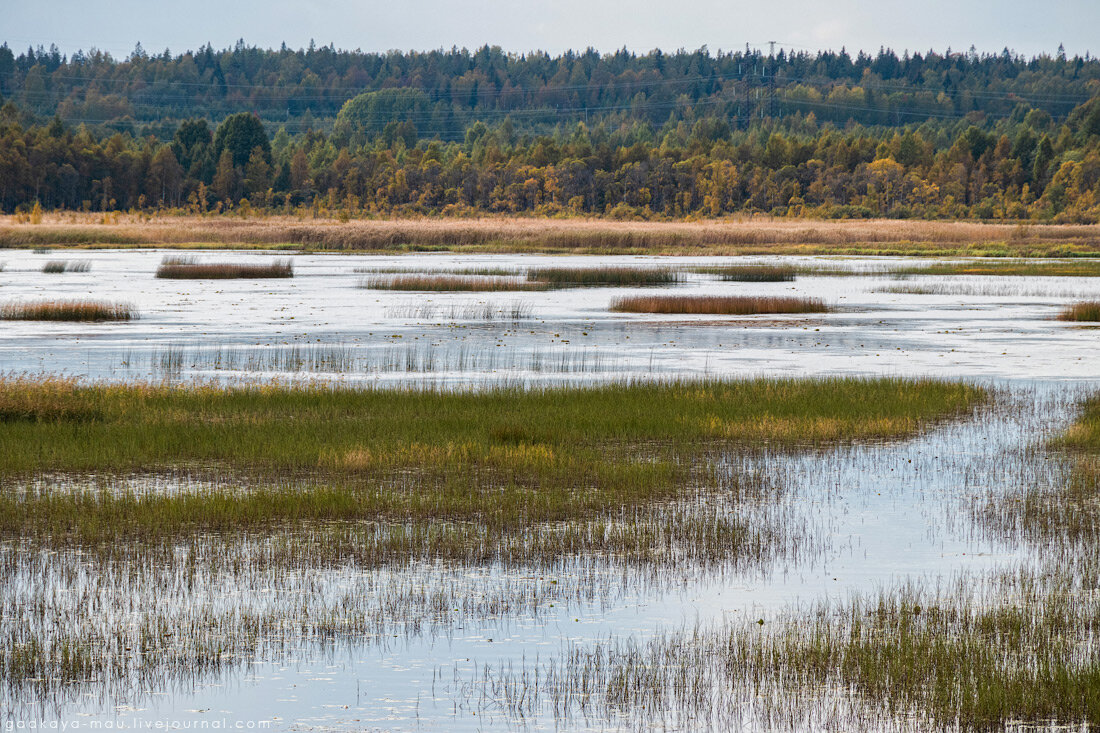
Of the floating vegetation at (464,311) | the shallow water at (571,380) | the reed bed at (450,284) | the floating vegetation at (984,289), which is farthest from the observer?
the floating vegetation at (984,289)

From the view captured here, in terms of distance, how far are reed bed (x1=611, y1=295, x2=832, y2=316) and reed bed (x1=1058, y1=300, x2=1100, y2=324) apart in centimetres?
736

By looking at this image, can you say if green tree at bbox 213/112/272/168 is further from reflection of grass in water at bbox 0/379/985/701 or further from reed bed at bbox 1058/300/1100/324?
reflection of grass in water at bbox 0/379/985/701

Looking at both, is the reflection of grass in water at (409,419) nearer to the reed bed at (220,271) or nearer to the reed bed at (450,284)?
the reed bed at (450,284)

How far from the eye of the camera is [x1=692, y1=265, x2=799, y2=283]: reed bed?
56969 millimetres

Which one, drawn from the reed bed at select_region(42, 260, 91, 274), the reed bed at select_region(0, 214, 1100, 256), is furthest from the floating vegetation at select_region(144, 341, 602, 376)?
the reed bed at select_region(0, 214, 1100, 256)

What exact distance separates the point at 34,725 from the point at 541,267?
58017mm

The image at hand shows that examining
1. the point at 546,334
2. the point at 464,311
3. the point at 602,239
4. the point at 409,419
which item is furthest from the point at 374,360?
the point at 602,239

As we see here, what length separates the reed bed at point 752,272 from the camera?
57.0 metres

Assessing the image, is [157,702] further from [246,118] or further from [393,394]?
[246,118]

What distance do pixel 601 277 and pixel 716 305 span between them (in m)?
15.8

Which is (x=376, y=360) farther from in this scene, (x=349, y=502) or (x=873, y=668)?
(x=873, y=668)

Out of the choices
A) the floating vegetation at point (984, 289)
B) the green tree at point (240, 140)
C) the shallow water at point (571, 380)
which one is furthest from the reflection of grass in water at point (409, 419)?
the green tree at point (240, 140)

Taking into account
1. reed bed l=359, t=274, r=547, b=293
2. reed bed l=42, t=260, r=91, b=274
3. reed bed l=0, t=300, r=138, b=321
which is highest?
reed bed l=0, t=300, r=138, b=321

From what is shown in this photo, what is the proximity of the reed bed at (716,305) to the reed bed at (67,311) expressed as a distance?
50.9 feet
